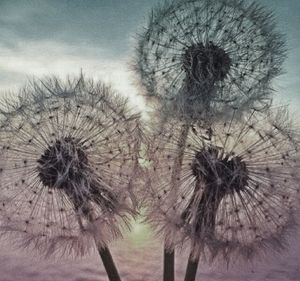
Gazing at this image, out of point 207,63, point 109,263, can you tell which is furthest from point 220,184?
point 109,263

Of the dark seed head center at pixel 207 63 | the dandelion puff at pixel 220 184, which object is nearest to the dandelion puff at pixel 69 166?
the dandelion puff at pixel 220 184

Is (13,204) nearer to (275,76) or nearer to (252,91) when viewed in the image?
(252,91)

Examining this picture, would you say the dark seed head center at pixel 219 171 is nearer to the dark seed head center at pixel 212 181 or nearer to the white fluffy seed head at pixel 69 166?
the dark seed head center at pixel 212 181

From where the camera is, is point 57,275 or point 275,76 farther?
point 57,275

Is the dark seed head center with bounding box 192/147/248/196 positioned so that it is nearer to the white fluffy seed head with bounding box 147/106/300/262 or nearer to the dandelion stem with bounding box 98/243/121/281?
the white fluffy seed head with bounding box 147/106/300/262

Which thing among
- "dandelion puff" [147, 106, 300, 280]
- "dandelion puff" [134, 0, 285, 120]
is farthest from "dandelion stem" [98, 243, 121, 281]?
"dandelion puff" [134, 0, 285, 120]

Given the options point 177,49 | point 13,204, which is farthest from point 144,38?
point 13,204
